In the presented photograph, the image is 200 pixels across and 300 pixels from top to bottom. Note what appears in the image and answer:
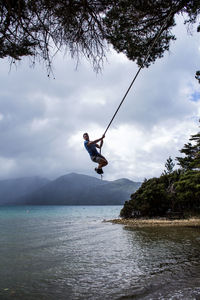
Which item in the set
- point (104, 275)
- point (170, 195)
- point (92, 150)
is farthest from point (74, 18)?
point (170, 195)

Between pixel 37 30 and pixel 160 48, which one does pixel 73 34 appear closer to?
pixel 37 30

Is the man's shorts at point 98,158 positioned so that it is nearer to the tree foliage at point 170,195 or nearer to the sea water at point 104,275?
the sea water at point 104,275

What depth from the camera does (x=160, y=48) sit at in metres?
9.05

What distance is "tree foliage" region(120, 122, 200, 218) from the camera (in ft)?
99.4

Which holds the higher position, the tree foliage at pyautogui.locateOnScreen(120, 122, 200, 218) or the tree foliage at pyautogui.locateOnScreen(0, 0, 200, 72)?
the tree foliage at pyautogui.locateOnScreen(0, 0, 200, 72)

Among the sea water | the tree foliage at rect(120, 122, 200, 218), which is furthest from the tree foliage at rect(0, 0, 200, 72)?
the tree foliage at rect(120, 122, 200, 218)

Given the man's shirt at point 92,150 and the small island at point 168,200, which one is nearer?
the man's shirt at point 92,150

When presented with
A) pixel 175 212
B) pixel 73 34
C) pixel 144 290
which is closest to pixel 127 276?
pixel 144 290

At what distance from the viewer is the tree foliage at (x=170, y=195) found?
99.4 ft

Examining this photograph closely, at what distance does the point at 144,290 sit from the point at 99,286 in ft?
5.40

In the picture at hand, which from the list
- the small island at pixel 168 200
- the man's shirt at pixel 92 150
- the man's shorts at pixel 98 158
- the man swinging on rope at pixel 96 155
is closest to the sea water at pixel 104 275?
the man swinging on rope at pixel 96 155

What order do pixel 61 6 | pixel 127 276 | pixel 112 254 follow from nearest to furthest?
pixel 61 6
pixel 127 276
pixel 112 254

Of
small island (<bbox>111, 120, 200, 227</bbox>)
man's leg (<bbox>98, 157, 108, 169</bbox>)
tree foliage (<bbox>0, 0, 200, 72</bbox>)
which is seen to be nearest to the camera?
tree foliage (<bbox>0, 0, 200, 72</bbox>)

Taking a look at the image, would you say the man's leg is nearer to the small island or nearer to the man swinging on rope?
the man swinging on rope
